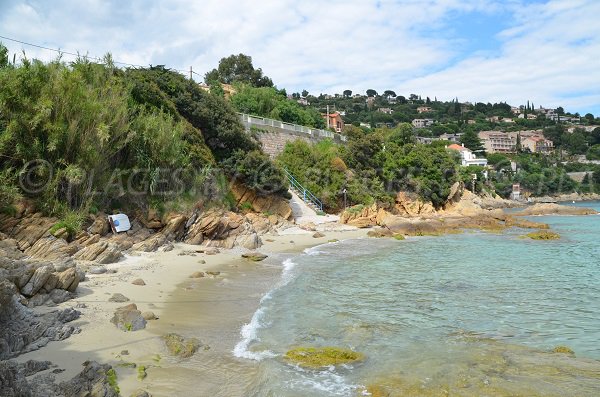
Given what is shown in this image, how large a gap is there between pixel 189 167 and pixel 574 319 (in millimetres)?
16149

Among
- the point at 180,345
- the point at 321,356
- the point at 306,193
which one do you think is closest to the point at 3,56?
the point at 180,345

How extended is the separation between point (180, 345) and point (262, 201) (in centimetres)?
1941

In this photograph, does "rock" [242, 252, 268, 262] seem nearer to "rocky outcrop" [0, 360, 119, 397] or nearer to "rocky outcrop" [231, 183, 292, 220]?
"rocky outcrop" [231, 183, 292, 220]

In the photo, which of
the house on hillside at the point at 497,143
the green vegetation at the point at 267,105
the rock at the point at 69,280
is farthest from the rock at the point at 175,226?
the house on hillside at the point at 497,143

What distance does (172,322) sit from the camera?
8.22 meters

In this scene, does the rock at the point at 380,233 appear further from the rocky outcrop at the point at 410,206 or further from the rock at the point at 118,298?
the rock at the point at 118,298

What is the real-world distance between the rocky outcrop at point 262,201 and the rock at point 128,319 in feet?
56.3

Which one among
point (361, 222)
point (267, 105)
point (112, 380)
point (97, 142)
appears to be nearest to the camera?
point (112, 380)

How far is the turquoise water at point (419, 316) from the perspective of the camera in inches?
248

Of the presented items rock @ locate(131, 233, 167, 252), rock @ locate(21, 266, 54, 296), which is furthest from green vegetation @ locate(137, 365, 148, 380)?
rock @ locate(131, 233, 167, 252)

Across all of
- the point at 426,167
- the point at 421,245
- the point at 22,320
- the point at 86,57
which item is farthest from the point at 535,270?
the point at 426,167

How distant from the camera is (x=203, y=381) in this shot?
5.84 meters

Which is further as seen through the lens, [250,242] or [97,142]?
[250,242]

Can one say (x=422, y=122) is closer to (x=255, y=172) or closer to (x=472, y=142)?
(x=472, y=142)
